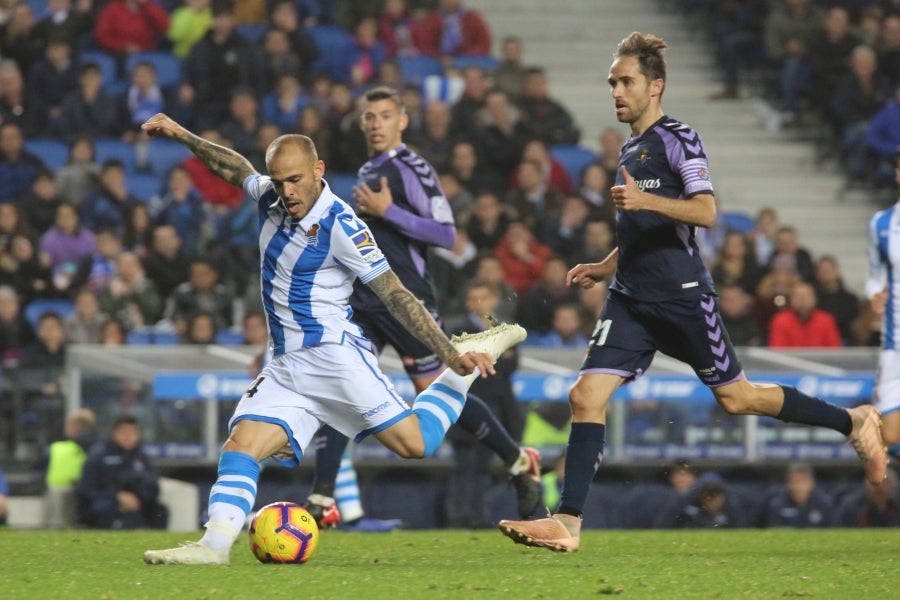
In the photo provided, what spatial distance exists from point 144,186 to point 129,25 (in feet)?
A: 8.14

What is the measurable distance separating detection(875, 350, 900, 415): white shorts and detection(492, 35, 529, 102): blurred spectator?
367 inches

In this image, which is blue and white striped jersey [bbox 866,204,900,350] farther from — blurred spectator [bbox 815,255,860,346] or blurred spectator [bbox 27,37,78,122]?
blurred spectator [bbox 27,37,78,122]

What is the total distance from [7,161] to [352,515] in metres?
7.33

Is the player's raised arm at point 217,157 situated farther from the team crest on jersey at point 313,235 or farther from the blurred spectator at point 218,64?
the blurred spectator at point 218,64

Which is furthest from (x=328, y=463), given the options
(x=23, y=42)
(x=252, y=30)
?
(x=252, y=30)

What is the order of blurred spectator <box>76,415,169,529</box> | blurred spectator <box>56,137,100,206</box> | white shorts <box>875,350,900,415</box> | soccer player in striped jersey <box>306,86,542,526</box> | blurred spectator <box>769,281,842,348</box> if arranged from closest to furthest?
soccer player in striped jersey <box>306,86,542,526</box>, white shorts <box>875,350,900,415</box>, blurred spectator <box>76,415,169,529</box>, blurred spectator <box>769,281,842,348</box>, blurred spectator <box>56,137,100,206</box>

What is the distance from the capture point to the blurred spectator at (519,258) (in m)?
16.0

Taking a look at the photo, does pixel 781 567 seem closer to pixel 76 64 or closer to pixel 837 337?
pixel 837 337

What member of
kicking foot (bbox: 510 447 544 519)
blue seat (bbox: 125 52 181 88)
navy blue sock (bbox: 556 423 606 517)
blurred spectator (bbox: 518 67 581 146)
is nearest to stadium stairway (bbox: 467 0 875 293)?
blurred spectator (bbox: 518 67 581 146)

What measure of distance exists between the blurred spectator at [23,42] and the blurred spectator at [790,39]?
8771mm

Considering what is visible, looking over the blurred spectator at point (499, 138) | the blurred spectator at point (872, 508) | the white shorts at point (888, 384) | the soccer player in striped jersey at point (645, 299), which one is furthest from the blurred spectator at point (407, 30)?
the soccer player in striped jersey at point (645, 299)

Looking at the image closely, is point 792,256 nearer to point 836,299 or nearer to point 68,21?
point 836,299

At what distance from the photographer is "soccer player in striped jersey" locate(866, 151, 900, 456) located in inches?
404

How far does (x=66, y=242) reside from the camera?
15711mm
